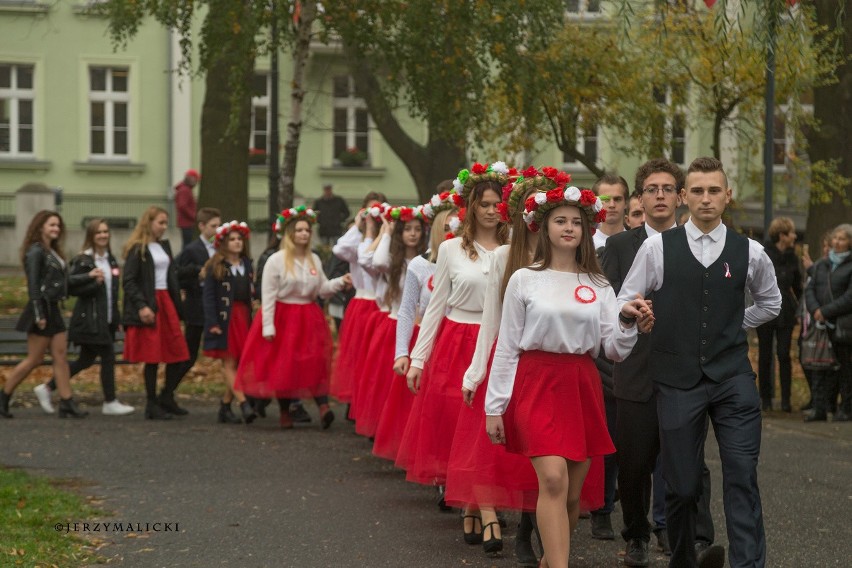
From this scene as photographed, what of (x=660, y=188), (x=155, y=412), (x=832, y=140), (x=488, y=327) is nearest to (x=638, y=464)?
(x=488, y=327)

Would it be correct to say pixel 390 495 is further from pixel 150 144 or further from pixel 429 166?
pixel 150 144

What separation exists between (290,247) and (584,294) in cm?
690

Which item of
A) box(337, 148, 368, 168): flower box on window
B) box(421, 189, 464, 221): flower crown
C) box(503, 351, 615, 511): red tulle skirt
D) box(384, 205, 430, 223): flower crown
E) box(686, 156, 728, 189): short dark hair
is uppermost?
box(337, 148, 368, 168): flower box on window

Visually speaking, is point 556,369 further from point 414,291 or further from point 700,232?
point 414,291

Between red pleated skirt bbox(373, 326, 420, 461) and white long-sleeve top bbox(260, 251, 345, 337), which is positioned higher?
white long-sleeve top bbox(260, 251, 345, 337)

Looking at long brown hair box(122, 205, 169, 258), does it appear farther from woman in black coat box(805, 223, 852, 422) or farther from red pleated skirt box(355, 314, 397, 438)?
woman in black coat box(805, 223, 852, 422)

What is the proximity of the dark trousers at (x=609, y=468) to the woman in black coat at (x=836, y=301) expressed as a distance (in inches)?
240

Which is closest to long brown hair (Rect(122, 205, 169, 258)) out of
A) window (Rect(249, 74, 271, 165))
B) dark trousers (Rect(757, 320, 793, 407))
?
dark trousers (Rect(757, 320, 793, 407))

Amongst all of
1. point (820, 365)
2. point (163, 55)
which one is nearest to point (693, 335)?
point (820, 365)

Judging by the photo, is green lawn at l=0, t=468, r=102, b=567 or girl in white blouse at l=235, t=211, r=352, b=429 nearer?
green lawn at l=0, t=468, r=102, b=567

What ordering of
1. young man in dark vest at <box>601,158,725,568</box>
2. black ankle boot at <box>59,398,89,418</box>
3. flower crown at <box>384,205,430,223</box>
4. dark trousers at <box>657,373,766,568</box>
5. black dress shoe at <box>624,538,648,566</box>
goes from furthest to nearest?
1. black ankle boot at <box>59,398,89,418</box>
2. flower crown at <box>384,205,430,223</box>
3. black dress shoe at <box>624,538,648,566</box>
4. young man in dark vest at <box>601,158,725,568</box>
5. dark trousers at <box>657,373,766,568</box>

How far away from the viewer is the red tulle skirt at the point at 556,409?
689 centimetres

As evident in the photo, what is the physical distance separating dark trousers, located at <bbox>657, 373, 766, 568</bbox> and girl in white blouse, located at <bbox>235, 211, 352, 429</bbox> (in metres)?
6.84

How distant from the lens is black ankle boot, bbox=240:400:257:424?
560 inches
